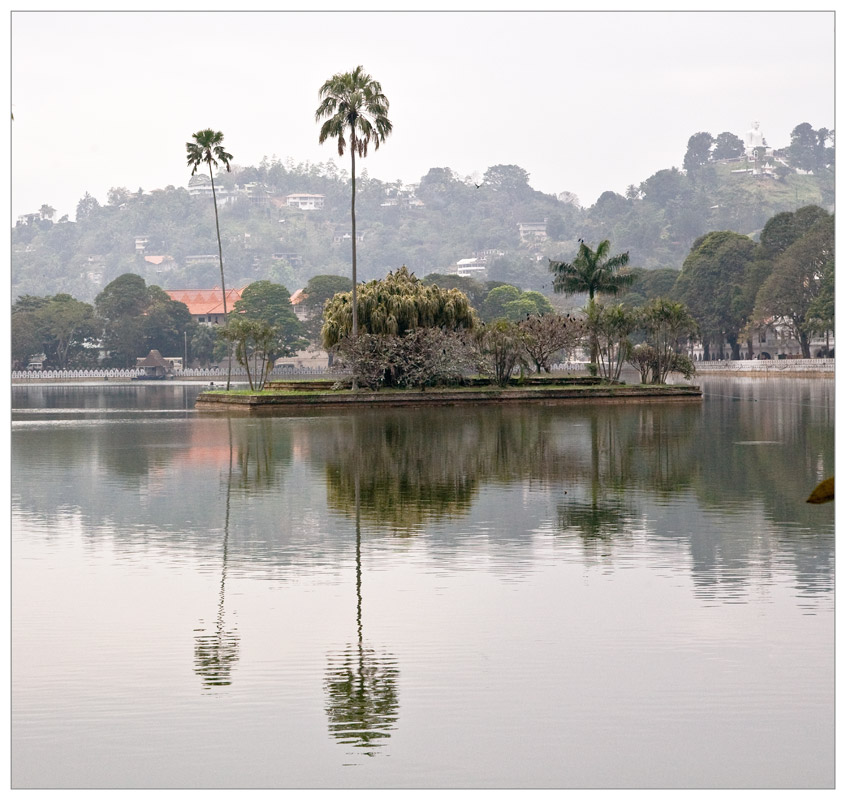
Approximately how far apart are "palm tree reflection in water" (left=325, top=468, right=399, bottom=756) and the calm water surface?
28 mm

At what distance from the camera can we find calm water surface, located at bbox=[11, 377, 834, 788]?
8.62 metres

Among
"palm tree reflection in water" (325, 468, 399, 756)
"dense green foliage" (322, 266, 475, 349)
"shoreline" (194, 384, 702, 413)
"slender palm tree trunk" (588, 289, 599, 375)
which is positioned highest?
"dense green foliage" (322, 266, 475, 349)

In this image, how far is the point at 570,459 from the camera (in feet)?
95.3

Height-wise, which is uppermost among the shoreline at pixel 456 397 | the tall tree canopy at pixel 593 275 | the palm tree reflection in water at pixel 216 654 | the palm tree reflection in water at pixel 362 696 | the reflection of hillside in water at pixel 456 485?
the tall tree canopy at pixel 593 275

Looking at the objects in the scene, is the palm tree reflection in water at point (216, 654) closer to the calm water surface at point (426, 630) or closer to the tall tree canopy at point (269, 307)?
the calm water surface at point (426, 630)

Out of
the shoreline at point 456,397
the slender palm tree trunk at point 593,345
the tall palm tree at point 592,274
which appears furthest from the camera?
the tall palm tree at point 592,274

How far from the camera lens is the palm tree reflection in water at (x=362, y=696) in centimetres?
909

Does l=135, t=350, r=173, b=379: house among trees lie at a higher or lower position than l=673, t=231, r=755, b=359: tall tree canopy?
lower

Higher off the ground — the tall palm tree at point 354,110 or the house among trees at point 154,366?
the tall palm tree at point 354,110

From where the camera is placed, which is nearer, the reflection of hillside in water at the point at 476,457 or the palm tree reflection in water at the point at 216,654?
the palm tree reflection in water at the point at 216,654

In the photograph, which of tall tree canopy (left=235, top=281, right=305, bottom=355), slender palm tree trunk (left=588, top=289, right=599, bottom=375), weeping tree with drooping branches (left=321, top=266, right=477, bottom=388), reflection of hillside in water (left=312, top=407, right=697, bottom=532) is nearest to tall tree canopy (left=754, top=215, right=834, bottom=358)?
slender palm tree trunk (left=588, top=289, right=599, bottom=375)

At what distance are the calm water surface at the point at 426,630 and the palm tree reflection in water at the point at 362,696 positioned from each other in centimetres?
3

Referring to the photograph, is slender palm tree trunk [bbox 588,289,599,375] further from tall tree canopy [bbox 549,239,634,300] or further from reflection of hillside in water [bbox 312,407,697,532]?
reflection of hillside in water [bbox 312,407,697,532]

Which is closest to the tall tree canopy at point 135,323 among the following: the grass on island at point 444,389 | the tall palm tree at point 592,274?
the tall palm tree at point 592,274
